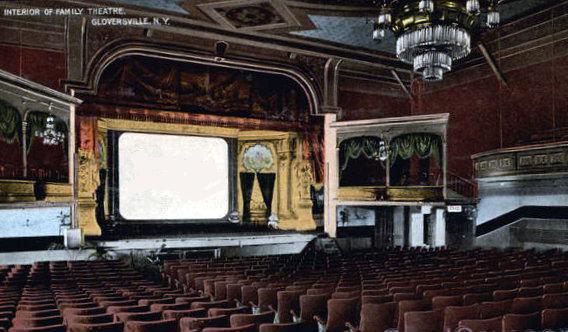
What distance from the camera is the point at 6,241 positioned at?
1064 centimetres

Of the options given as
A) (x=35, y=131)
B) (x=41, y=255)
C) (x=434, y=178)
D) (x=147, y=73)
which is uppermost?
(x=147, y=73)

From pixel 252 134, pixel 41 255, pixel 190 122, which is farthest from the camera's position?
pixel 252 134

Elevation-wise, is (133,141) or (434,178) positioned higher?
(133,141)

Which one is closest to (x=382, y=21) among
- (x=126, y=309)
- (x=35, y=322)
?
(x=126, y=309)

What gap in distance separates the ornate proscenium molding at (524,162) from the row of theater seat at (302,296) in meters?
2.43

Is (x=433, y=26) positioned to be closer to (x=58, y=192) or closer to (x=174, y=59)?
(x=174, y=59)

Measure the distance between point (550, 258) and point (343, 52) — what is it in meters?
7.94

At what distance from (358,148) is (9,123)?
365 inches

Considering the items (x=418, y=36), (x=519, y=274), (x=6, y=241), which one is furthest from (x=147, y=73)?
(x=519, y=274)

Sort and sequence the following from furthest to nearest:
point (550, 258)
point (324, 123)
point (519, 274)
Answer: point (324, 123) → point (550, 258) → point (519, 274)

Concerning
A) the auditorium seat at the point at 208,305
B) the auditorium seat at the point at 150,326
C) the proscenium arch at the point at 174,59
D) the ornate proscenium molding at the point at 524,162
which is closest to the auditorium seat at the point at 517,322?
the auditorium seat at the point at 208,305

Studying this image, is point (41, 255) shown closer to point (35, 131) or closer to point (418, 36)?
point (35, 131)

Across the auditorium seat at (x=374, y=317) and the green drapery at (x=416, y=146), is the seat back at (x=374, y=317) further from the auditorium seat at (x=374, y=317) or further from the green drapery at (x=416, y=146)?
the green drapery at (x=416, y=146)

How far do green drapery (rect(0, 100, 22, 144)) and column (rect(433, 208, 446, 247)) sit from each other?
35.0 ft
